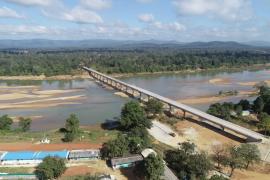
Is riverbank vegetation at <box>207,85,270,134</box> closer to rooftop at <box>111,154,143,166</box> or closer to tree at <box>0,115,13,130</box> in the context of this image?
rooftop at <box>111,154,143,166</box>

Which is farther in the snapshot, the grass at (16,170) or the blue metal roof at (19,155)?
the blue metal roof at (19,155)

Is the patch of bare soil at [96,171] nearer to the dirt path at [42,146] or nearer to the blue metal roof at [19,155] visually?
the blue metal roof at [19,155]

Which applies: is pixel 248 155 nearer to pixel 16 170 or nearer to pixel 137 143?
pixel 137 143

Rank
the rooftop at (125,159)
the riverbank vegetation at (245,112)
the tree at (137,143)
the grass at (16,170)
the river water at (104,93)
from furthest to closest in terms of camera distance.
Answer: the river water at (104,93)
the riverbank vegetation at (245,112)
the tree at (137,143)
the rooftop at (125,159)
the grass at (16,170)

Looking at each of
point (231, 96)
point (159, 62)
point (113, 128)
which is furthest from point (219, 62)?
point (113, 128)

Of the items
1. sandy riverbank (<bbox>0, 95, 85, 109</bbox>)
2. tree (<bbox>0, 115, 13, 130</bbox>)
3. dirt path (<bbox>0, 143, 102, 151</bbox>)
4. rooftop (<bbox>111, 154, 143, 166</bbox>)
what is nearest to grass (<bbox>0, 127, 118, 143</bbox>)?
dirt path (<bbox>0, 143, 102, 151</bbox>)

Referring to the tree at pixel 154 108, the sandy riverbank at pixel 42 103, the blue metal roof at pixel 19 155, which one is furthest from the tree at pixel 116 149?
the sandy riverbank at pixel 42 103

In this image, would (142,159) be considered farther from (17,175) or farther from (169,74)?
(169,74)
